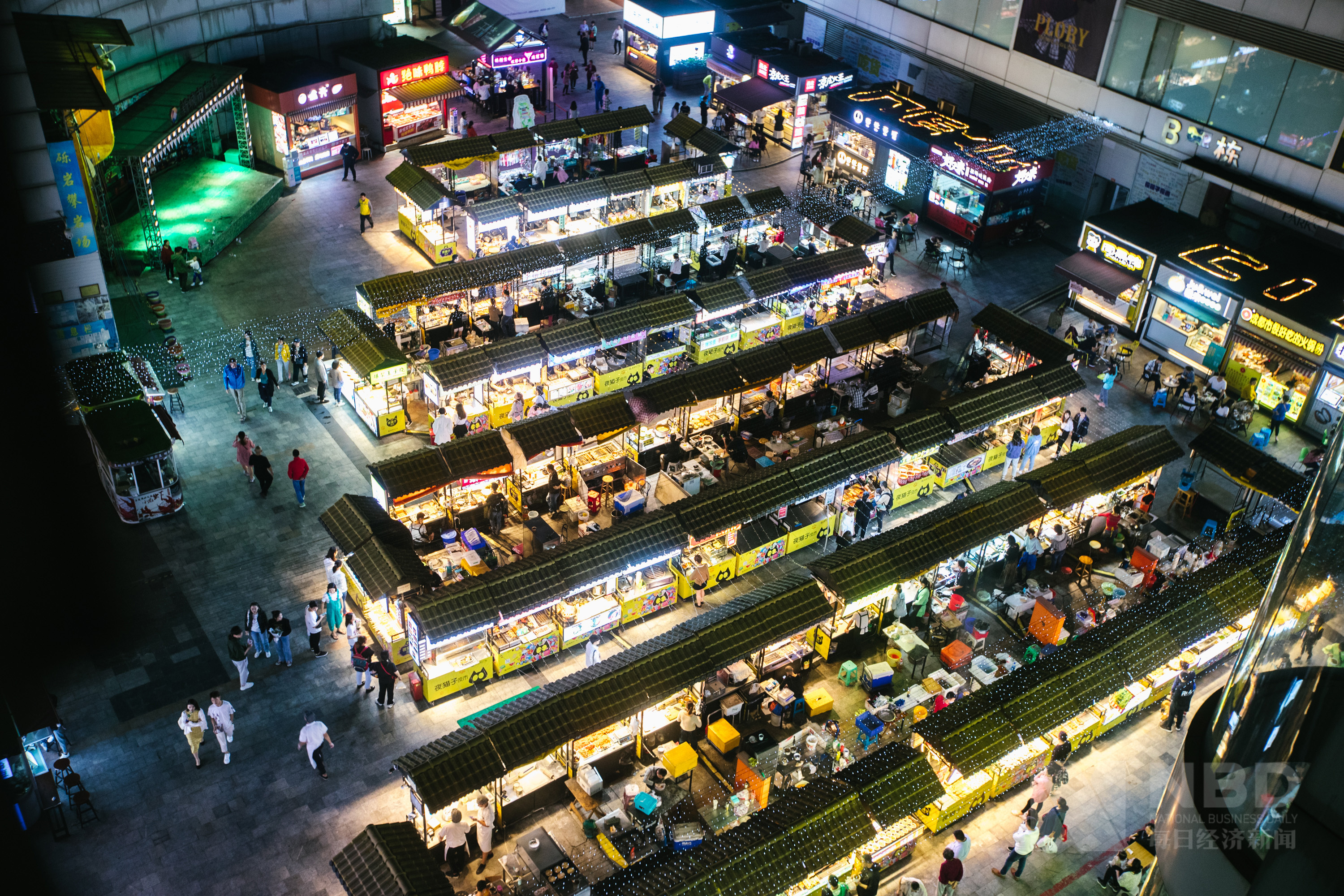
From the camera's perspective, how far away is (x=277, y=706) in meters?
28.2

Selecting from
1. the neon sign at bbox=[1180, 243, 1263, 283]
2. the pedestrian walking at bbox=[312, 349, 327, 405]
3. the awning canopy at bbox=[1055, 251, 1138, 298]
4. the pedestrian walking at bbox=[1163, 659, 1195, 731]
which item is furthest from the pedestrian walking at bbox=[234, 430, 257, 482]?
the neon sign at bbox=[1180, 243, 1263, 283]

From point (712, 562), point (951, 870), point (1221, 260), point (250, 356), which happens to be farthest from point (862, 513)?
point (250, 356)

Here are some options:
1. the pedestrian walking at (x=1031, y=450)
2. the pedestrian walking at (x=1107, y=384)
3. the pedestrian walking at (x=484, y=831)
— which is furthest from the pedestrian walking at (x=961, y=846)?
the pedestrian walking at (x=1107, y=384)

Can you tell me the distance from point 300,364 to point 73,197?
8.72 metres

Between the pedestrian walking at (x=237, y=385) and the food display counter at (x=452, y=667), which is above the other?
the pedestrian walking at (x=237, y=385)

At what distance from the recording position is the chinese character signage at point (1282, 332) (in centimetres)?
3947

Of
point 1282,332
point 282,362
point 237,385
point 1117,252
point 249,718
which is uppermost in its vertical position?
point 1117,252

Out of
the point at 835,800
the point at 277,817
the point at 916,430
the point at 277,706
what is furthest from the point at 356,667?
the point at 916,430

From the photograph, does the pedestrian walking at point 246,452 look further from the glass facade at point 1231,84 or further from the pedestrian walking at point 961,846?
the glass facade at point 1231,84

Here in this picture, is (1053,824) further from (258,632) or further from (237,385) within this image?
(237,385)

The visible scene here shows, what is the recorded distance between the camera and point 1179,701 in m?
29.0

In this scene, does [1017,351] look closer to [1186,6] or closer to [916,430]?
[916,430]

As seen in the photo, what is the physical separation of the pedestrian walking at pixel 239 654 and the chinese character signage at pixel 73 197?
569 inches

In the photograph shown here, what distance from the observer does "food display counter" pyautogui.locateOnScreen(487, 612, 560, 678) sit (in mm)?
29141
